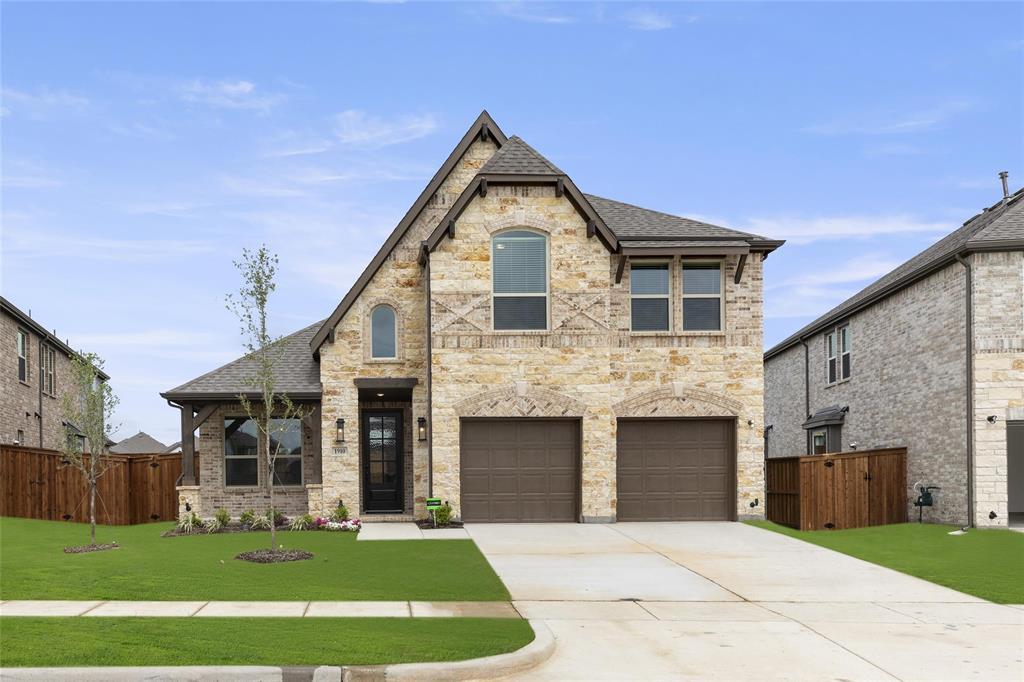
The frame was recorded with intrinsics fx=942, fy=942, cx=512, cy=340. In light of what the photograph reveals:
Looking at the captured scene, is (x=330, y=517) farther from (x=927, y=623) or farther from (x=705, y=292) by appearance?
(x=927, y=623)

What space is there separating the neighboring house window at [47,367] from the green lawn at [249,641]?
2731cm

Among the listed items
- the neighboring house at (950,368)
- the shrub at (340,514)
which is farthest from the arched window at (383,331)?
the neighboring house at (950,368)

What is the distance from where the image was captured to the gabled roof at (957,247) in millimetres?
21391

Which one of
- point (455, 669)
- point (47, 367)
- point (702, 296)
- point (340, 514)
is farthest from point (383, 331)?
point (47, 367)

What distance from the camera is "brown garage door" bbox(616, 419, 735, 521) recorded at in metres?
22.6

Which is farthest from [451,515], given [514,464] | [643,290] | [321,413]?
[643,290]

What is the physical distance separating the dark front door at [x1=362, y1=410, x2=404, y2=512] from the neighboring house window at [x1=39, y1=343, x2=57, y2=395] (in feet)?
57.0

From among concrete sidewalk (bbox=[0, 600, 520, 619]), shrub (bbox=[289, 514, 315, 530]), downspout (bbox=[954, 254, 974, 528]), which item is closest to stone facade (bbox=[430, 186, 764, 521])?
shrub (bbox=[289, 514, 315, 530])

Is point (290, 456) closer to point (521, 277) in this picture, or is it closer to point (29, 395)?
point (521, 277)

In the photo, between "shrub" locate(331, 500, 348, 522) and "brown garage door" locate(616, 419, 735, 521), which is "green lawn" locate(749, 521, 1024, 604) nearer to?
"brown garage door" locate(616, 419, 735, 521)

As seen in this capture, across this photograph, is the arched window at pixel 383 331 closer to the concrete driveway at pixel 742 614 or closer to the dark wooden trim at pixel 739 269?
the concrete driveway at pixel 742 614

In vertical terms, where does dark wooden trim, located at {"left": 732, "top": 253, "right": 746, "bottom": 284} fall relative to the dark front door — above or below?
above

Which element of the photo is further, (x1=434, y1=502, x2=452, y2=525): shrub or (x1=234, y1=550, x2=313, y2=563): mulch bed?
(x1=434, y1=502, x2=452, y2=525): shrub

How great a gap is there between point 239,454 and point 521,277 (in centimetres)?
862
